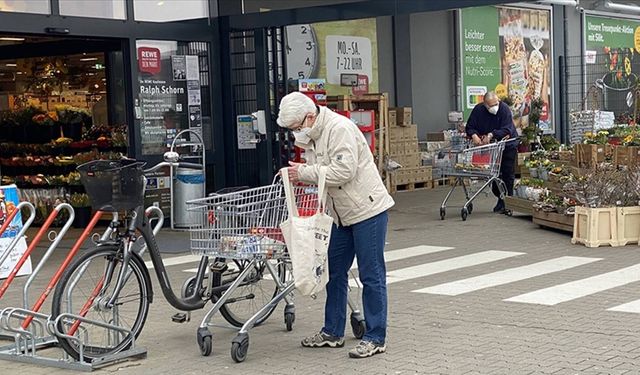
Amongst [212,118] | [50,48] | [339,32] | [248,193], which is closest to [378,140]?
[339,32]

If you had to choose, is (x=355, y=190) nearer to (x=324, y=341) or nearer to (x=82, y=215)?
(x=324, y=341)

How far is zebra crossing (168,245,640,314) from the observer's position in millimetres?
9047

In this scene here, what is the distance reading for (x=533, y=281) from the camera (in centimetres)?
981

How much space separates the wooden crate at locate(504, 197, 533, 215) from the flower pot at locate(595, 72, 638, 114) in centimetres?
1194

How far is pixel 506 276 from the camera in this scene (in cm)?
1016

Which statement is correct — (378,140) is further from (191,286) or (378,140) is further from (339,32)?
(191,286)

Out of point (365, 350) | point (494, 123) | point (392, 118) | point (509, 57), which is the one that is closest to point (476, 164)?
point (494, 123)

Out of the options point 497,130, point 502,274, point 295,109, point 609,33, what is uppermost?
point 609,33

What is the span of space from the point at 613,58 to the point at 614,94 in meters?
2.05

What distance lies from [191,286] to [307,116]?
1.55 m

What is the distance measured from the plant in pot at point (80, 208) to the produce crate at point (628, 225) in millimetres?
8522

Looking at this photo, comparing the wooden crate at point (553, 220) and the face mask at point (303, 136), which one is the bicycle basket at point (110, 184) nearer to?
the face mask at point (303, 136)

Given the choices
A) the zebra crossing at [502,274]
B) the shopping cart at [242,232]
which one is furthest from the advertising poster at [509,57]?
the shopping cart at [242,232]

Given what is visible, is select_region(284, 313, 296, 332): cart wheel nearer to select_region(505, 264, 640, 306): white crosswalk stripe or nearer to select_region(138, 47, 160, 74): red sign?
select_region(505, 264, 640, 306): white crosswalk stripe
